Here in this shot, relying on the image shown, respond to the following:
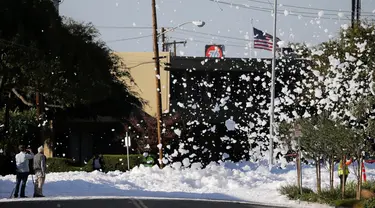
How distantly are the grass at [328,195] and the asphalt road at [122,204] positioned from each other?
2559 millimetres

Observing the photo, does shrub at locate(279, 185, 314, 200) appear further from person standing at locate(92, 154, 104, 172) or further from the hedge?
the hedge

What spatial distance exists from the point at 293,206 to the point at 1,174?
18974 millimetres

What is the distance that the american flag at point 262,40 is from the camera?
1797 inches

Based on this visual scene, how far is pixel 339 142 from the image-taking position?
84.4 feet

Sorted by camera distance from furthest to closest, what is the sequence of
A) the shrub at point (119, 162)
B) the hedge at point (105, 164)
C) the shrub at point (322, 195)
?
1. the shrub at point (119, 162)
2. the hedge at point (105, 164)
3. the shrub at point (322, 195)

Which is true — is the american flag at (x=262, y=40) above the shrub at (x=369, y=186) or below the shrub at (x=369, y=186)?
above

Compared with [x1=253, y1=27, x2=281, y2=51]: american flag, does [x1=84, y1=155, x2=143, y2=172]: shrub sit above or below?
below

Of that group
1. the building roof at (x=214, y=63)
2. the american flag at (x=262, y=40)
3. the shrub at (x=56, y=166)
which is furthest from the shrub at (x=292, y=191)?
the building roof at (x=214, y=63)

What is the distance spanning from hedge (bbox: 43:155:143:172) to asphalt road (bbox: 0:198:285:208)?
17252mm

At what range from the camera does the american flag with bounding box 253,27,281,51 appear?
45656 mm

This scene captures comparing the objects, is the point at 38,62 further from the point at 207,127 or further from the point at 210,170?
the point at 207,127

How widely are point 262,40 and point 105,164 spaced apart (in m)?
11.1

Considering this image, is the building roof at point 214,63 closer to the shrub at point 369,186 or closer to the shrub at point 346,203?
the shrub at point 369,186

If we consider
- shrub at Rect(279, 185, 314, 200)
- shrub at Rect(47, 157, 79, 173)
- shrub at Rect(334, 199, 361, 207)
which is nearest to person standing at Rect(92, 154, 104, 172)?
shrub at Rect(47, 157, 79, 173)
